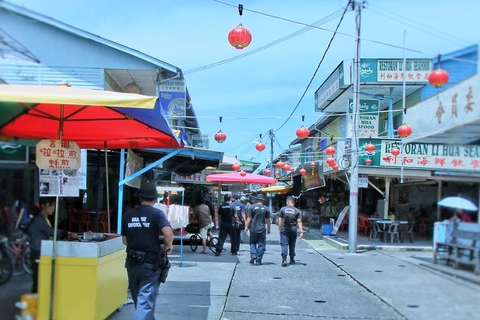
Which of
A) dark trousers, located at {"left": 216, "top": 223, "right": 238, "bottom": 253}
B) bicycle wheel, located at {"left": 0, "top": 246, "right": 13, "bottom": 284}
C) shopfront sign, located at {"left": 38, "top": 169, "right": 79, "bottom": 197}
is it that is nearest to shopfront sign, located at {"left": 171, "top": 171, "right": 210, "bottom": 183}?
dark trousers, located at {"left": 216, "top": 223, "right": 238, "bottom": 253}

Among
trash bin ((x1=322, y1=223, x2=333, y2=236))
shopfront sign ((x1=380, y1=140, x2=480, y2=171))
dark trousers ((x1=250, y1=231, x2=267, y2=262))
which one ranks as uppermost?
shopfront sign ((x1=380, y1=140, x2=480, y2=171))

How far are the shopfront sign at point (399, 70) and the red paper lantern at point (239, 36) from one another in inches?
147

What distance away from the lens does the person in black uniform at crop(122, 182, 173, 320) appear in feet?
14.4

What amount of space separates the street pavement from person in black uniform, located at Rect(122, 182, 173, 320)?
1.06 m

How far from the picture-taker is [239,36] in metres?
6.81

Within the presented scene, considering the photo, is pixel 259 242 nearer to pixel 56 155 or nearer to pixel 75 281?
pixel 75 281

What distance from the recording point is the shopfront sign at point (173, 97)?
1230cm

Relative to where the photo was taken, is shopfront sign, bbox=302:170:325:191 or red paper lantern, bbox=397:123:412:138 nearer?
red paper lantern, bbox=397:123:412:138

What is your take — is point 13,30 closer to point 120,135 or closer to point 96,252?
point 96,252

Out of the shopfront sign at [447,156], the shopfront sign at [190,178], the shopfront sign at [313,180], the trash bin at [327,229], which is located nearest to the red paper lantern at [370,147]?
the shopfront sign at [447,156]

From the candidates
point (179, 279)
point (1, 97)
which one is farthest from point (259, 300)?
point (1, 97)

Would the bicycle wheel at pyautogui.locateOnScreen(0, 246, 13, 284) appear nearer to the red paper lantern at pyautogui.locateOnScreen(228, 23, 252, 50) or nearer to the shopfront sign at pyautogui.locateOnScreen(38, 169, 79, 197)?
the shopfront sign at pyautogui.locateOnScreen(38, 169, 79, 197)

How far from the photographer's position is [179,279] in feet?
26.3

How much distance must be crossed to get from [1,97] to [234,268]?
7231 millimetres
